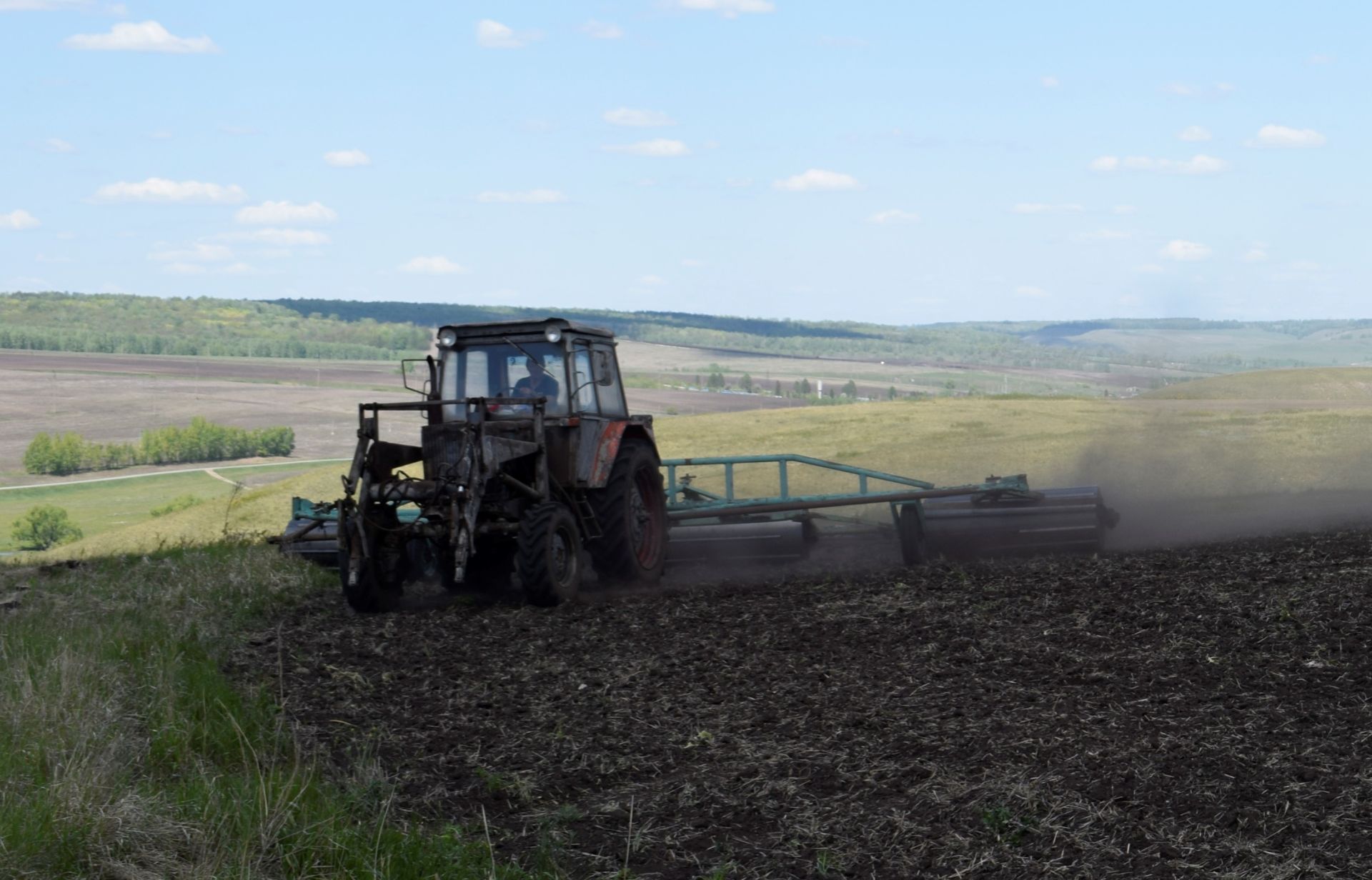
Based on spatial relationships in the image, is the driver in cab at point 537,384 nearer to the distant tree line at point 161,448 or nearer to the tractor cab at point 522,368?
the tractor cab at point 522,368

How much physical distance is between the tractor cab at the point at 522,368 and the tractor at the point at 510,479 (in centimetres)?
1

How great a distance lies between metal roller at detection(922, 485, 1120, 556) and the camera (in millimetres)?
13836

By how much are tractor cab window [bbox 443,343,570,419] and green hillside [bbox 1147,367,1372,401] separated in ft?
146

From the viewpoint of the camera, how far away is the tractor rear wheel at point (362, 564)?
1054 centimetres

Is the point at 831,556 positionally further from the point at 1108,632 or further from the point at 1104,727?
the point at 1104,727

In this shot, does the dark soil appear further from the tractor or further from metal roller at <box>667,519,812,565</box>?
metal roller at <box>667,519,812,565</box>

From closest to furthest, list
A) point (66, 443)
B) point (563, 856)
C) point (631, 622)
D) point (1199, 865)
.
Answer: point (1199, 865) < point (563, 856) < point (631, 622) < point (66, 443)

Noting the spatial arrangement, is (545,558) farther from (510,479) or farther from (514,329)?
(514,329)

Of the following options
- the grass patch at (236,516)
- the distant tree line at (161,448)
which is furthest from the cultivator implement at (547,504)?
the distant tree line at (161,448)

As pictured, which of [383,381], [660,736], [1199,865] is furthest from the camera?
[383,381]

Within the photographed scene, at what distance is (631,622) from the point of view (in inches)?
390

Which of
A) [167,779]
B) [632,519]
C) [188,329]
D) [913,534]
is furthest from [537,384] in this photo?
[188,329]

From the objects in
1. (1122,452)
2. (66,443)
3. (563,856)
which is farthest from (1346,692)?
(66,443)

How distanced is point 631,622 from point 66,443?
75.5 m
